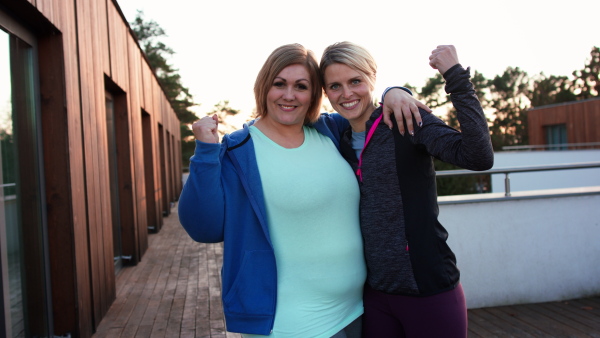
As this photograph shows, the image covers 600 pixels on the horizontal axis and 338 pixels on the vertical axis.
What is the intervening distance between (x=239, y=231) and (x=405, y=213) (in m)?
0.60

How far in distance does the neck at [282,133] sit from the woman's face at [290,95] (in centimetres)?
3

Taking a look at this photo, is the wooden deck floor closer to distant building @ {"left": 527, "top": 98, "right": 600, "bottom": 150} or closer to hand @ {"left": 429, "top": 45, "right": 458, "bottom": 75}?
hand @ {"left": 429, "top": 45, "right": 458, "bottom": 75}

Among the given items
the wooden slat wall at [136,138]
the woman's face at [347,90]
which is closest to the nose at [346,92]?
the woman's face at [347,90]

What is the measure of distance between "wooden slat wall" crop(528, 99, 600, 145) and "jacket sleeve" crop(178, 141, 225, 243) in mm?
27669

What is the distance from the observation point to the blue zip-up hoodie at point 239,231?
5.57 ft

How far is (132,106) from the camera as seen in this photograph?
283 inches

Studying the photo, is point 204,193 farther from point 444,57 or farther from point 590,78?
point 590,78

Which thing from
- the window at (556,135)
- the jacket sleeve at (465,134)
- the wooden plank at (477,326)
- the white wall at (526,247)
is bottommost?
the wooden plank at (477,326)

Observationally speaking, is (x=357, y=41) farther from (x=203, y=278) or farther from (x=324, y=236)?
(x=203, y=278)

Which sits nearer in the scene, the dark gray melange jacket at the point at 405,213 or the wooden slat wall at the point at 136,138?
the dark gray melange jacket at the point at 405,213

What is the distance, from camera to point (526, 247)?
15.9ft

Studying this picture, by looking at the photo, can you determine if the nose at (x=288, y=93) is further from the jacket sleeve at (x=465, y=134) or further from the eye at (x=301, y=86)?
the jacket sleeve at (x=465, y=134)

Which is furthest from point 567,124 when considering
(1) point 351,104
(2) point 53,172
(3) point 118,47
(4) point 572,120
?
(1) point 351,104

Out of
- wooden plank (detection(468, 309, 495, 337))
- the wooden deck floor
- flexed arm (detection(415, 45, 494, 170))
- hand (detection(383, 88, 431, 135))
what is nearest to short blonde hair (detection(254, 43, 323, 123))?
hand (detection(383, 88, 431, 135))
